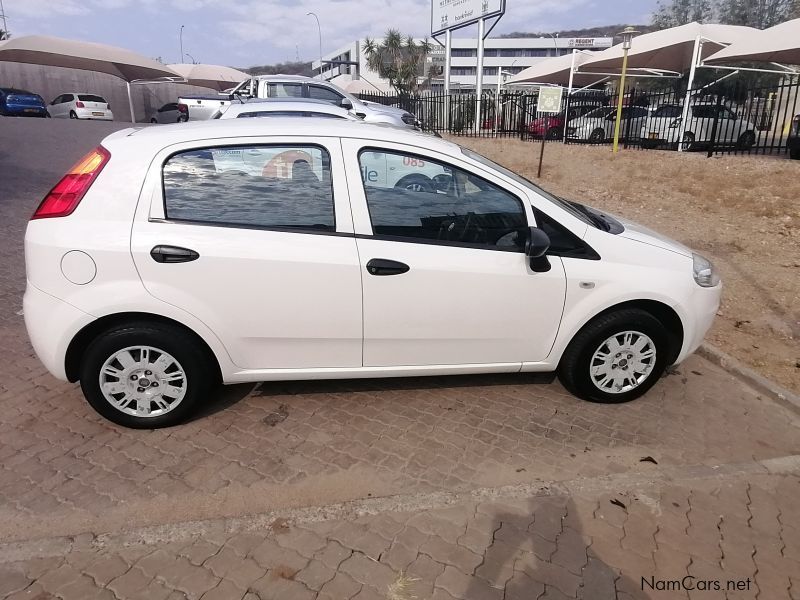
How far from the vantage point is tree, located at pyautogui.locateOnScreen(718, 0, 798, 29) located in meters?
53.1

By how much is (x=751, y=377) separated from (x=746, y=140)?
16.1m

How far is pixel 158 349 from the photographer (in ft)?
10.1

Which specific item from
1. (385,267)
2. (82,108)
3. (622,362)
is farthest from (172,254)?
(82,108)

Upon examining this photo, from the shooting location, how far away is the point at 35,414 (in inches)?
135

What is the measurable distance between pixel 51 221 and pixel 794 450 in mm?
4459

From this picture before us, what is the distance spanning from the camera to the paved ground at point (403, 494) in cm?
234

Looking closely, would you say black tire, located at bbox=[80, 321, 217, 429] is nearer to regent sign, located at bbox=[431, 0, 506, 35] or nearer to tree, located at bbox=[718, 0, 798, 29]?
regent sign, located at bbox=[431, 0, 506, 35]

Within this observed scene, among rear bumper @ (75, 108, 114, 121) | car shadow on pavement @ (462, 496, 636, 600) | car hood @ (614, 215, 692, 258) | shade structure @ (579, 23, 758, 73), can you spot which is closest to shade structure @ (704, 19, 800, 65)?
shade structure @ (579, 23, 758, 73)

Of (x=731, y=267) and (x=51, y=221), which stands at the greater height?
(x=51, y=221)

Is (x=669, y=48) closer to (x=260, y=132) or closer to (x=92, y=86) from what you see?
(x=260, y=132)

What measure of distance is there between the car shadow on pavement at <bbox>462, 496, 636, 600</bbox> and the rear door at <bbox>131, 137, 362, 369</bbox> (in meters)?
1.33

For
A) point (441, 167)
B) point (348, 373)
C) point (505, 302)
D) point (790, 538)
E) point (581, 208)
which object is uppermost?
point (441, 167)

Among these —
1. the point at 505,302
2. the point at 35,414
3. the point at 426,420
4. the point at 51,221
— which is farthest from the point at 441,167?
the point at 35,414

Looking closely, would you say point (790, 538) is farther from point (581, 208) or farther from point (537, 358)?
point (581, 208)
